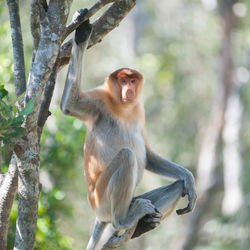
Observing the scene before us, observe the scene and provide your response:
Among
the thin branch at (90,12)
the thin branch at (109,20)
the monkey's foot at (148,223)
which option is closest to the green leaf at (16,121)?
the thin branch at (90,12)

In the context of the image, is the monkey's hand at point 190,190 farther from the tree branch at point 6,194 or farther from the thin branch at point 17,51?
the thin branch at point 17,51

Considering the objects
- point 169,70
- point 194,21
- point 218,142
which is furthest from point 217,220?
point 194,21

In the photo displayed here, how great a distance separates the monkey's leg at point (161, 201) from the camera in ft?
13.0

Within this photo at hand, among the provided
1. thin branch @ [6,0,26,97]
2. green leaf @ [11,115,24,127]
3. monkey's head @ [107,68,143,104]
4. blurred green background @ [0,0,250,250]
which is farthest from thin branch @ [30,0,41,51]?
blurred green background @ [0,0,250,250]

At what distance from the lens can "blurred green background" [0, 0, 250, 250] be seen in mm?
13195

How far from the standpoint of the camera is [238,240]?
13.6 m

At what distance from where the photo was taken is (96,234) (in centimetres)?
417

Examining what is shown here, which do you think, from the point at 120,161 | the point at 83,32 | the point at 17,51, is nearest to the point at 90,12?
the point at 83,32

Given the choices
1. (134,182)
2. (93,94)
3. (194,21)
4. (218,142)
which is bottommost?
(134,182)

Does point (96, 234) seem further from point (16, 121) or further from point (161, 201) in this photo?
point (16, 121)

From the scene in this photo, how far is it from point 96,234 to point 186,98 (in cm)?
1337

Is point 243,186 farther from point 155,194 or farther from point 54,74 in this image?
point 54,74

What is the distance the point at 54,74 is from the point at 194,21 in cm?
1378

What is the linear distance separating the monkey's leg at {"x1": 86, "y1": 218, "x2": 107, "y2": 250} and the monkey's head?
1038mm
